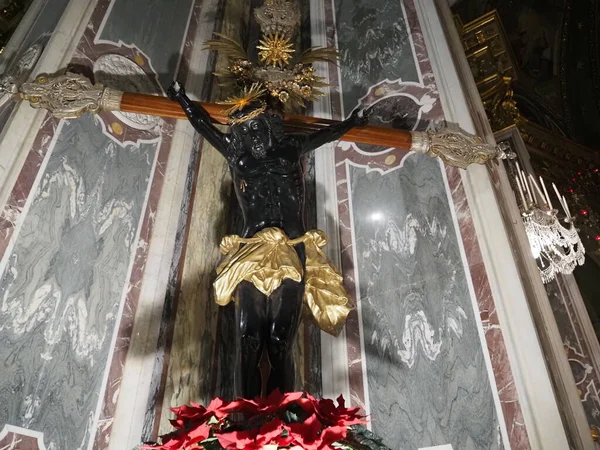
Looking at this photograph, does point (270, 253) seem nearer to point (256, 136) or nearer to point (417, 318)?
point (256, 136)

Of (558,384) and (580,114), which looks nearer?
(558,384)

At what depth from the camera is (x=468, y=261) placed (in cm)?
336

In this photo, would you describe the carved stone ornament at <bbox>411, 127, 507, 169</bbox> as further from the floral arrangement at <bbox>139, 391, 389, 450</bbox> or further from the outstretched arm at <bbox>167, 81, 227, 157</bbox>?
the floral arrangement at <bbox>139, 391, 389, 450</bbox>

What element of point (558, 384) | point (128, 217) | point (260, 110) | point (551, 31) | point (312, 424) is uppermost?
point (551, 31)

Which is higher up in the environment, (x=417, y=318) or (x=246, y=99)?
(x=246, y=99)

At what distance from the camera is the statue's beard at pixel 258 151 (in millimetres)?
2996

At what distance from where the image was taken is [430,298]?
3418mm

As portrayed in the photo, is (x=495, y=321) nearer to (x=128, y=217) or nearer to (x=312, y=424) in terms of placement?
(x=312, y=424)

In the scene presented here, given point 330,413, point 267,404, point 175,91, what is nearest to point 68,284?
point 175,91

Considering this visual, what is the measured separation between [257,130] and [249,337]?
119 cm

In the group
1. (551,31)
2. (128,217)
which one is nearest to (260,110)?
(128,217)

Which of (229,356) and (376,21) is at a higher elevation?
(376,21)

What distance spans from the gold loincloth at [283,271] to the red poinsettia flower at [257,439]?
115cm

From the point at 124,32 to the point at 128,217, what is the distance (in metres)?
1.62
